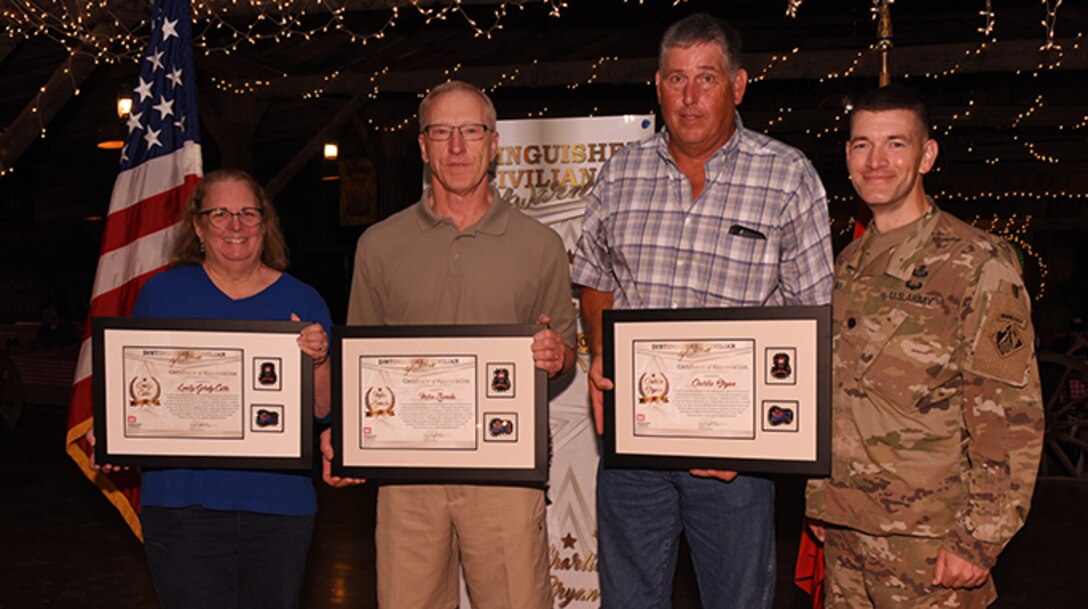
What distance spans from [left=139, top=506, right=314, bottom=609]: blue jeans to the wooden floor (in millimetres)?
1673

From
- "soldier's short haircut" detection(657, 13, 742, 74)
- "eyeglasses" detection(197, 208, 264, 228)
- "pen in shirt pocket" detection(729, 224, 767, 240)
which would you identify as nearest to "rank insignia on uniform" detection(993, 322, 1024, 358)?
"pen in shirt pocket" detection(729, 224, 767, 240)

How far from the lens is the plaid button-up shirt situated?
2.43 meters

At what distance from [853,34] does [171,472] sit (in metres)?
11.5

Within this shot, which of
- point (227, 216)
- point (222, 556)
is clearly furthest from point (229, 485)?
point (227, 216)

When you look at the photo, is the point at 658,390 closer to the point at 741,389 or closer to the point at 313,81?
the point at 741,389

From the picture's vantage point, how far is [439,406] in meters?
2.50

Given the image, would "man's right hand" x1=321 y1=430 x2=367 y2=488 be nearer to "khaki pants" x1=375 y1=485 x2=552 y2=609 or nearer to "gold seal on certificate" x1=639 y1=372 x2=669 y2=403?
"khaki pants" x1=375 y1=485 x2=552 y2=609

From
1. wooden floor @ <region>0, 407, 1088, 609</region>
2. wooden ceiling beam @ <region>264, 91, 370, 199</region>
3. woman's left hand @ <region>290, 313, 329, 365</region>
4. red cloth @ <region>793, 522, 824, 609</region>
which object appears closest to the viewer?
woman's left hand @ <region>290, 313, 329, 365</region>

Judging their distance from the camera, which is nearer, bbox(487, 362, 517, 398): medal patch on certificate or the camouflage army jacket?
the camouflage army jacket

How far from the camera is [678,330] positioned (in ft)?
7.73

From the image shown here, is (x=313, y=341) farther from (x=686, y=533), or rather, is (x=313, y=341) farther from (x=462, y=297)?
(x=686, y=533)

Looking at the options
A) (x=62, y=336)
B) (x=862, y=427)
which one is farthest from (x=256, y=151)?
(x=862, y=427)

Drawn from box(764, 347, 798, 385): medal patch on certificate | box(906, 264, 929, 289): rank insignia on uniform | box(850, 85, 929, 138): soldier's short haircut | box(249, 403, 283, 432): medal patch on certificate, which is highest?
box(850, 85, 929, 138): soldier's short haircut

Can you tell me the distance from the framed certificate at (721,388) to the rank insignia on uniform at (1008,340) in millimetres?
383
